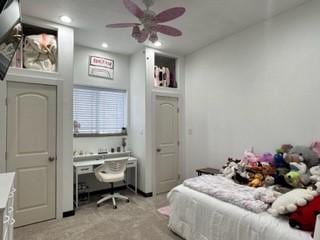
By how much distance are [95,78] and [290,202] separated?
390 centimetres

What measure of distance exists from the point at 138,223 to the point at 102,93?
2.74 metres

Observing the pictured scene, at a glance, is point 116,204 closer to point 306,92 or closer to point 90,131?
point 90,131

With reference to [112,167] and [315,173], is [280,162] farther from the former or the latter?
[112,167]

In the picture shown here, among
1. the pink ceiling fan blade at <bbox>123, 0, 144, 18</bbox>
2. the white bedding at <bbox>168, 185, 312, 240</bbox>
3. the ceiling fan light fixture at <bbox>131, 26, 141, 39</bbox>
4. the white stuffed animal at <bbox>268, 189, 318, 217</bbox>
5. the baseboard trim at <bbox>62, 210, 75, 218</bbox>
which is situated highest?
the pink ceiling fan blade at <bbox>123, 0, 144, 18</bbox>

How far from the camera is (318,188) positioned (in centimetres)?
203

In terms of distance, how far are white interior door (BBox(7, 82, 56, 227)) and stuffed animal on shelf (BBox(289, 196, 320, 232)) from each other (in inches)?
121

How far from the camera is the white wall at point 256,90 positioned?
9.00 feet

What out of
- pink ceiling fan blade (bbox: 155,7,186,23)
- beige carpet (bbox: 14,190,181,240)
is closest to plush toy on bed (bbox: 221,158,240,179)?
beige carpet (bbox: 14,190,181,240)

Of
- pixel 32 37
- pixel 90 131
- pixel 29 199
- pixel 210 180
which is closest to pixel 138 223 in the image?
pixel 210 180

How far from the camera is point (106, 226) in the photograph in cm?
291

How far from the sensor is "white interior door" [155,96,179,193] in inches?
170

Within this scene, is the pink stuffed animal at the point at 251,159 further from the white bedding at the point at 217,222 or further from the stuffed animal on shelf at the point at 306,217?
the stuffed animal on shelf at the point at 306,217

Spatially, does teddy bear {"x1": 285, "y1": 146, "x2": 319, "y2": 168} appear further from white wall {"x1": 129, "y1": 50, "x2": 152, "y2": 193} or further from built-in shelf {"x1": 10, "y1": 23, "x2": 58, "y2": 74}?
built-in shelf {"x1": 10, "y1": 23, "x2": 58, "y2": 74}

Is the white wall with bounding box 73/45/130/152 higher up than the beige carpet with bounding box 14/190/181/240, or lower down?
higher up
